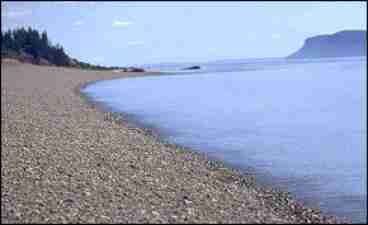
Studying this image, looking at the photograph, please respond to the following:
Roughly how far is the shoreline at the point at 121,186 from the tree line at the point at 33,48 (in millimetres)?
78727

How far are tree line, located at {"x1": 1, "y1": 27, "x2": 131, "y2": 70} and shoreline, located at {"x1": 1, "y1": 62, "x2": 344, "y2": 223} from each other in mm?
78727

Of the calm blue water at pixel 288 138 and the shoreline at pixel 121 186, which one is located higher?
the shoreline at pixel 121 186

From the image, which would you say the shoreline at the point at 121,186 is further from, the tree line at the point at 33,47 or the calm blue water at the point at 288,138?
the tree line at the point at 33,47

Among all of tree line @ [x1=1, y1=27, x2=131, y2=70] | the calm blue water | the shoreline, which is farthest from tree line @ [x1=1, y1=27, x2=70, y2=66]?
the shoreline

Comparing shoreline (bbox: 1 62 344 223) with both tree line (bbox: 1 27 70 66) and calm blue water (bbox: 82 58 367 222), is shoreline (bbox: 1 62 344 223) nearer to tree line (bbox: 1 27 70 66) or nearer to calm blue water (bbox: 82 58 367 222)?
calm blue water (bbox: 82 58 367 222)

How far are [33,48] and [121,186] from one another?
297 ft

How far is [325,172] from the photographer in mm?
14367

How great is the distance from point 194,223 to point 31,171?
3.38m

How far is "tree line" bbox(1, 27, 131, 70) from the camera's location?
93312mm

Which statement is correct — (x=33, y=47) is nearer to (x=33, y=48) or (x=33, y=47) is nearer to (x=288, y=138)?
(x=33, y=48)

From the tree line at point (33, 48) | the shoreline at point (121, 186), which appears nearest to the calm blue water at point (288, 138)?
the shoreline at point (121, 186)

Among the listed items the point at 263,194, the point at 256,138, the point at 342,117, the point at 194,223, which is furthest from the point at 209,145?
the point at 342,117

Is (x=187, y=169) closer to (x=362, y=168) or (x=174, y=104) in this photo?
(x=362, y=168)

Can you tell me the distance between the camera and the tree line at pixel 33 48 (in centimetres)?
9331
